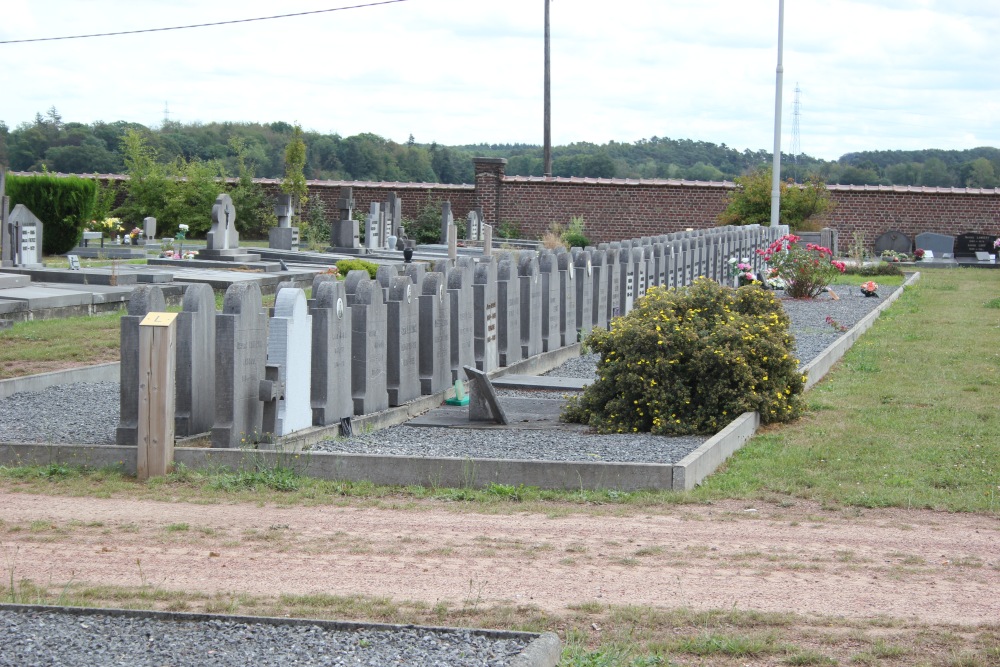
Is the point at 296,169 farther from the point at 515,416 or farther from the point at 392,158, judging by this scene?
the point at 392,158

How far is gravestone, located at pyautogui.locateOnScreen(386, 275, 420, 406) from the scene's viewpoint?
1041 cm

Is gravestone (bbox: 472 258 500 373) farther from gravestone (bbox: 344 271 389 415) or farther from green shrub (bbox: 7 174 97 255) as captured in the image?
green shrub (bbox: 7 174 97 255)

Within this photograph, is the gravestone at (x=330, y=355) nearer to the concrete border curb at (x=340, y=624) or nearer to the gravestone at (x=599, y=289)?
the concrete border curb at (x=340, y=624)

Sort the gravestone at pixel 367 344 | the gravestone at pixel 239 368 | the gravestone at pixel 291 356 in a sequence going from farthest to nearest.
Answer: the gravestone at pixel 367 344
the gravestone at pixel 291 356
the gravestone at pixel 239 368

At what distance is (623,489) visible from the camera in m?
7.49

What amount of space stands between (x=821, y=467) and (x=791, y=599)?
288 centimetres

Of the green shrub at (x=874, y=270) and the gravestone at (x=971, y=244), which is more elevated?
the gravestone at (x=971, y=244)

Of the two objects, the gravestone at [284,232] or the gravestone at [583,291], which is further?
the gravestone at [284,232]

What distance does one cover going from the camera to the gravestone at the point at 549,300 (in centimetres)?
1419

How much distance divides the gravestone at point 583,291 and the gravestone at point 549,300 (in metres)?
1.03

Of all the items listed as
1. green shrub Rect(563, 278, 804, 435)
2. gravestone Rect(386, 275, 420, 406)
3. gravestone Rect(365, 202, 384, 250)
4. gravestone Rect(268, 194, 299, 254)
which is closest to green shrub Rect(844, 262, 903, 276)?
gravestone Rect(365, 202, 384, 250)

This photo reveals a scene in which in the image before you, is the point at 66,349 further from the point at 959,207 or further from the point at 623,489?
the point at 959,207

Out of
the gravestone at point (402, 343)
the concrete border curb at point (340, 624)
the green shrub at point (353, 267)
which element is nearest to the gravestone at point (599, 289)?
the gravestone at point (402, 343)

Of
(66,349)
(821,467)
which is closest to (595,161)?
(66,349)
